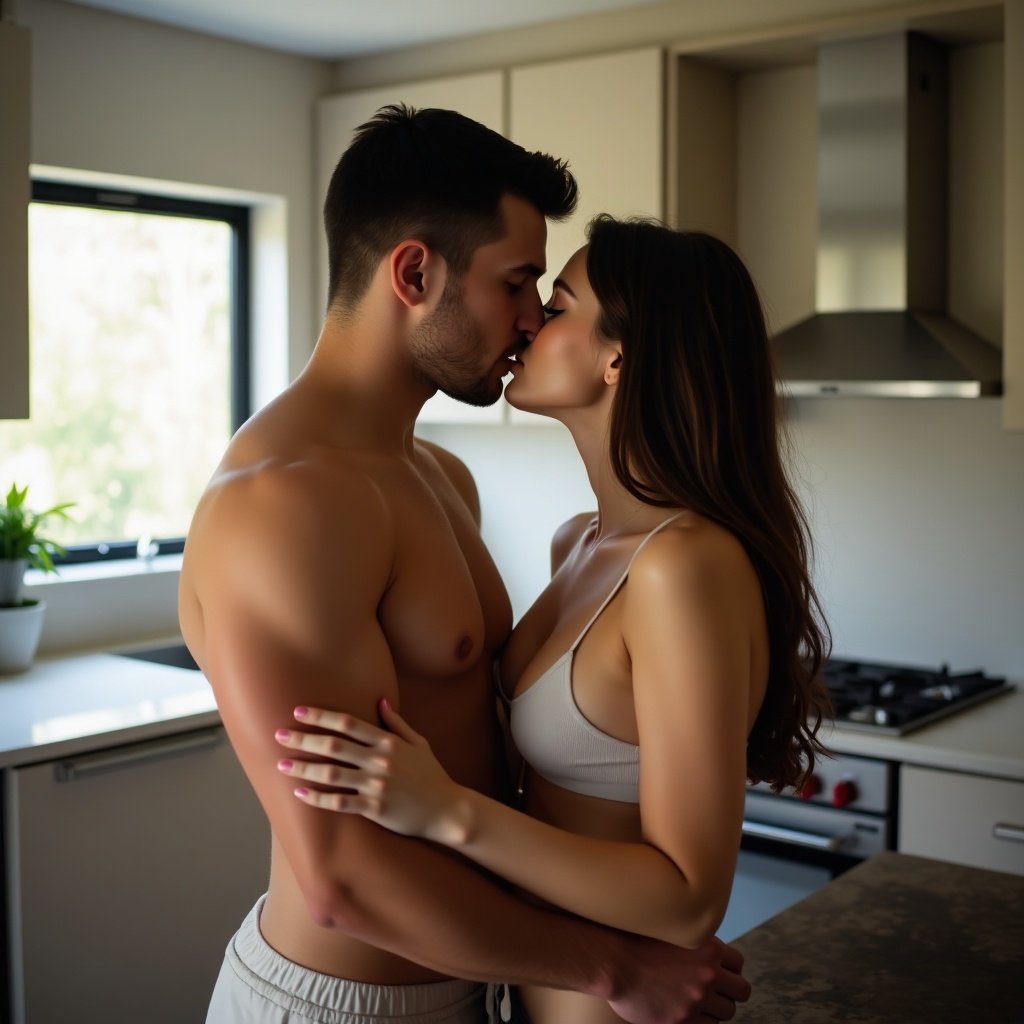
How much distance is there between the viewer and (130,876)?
2.66 metres

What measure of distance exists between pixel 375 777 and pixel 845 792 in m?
1.74

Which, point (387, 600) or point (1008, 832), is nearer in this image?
point (387, 600)

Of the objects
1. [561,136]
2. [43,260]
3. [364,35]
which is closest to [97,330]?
[43,260]

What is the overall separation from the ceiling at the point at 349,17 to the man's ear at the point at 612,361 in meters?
1.96

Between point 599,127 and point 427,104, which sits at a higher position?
point 427,104

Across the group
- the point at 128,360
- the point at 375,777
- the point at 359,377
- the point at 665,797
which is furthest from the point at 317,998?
the point at 128,360

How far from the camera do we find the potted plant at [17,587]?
9.93 feet

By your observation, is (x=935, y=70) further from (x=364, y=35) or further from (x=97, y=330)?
(x=97, y=330)

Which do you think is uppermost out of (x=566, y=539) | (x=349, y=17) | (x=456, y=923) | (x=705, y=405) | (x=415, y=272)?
(x=349, y=17)

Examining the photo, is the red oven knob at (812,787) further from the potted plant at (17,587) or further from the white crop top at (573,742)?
the potted plant at (17,587)

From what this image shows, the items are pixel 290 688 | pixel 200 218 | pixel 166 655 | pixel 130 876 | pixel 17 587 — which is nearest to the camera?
pixel 290 688

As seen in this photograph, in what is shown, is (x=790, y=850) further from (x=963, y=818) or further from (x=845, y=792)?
(x=963, y=818)

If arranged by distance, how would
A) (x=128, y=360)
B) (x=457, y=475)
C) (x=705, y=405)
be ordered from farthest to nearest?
1. (x=128, y=360)
2. (x=457, y=475)
3. (x=705, y=405)

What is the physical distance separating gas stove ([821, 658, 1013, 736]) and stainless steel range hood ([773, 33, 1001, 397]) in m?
0.66
